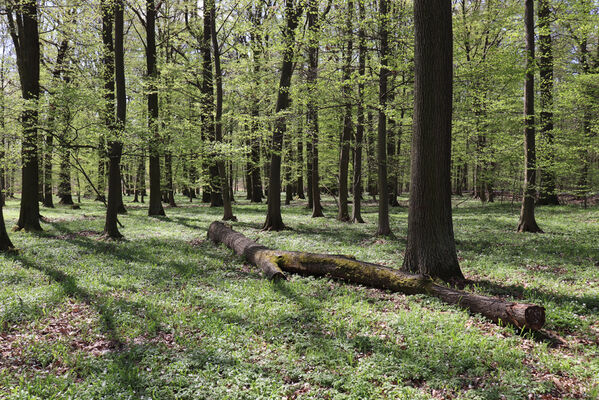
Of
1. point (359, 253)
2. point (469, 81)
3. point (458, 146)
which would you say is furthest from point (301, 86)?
point (458, 146)

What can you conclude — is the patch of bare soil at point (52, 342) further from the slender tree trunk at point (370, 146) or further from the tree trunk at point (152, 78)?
the tree trunk at point (152, 78)

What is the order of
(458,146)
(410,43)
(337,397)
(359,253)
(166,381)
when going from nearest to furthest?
1. (337,397)
2. (166,381)
3. (359,253)
4. (410,43)
5. (458,146)

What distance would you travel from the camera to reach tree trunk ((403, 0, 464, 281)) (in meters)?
6.64

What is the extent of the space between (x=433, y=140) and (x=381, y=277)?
3060mm

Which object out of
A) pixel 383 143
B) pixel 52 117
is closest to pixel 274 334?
pixel 383 143

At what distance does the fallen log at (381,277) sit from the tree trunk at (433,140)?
732 millimetres

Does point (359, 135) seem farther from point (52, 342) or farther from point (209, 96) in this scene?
point (52, 342)

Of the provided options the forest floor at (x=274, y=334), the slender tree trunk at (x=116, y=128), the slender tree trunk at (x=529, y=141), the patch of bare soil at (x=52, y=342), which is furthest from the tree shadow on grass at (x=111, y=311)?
the slender tree trunk at (x=529, y=141)

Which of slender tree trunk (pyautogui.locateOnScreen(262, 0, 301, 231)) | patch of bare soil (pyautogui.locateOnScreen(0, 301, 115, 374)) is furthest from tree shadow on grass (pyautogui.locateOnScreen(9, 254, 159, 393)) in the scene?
slender tree trunk (pyautogui.locateOnScreen(262, 0, 301, 231))

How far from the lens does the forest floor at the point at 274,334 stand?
Result: 145 inches

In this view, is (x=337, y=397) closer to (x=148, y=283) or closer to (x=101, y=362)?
(x=101, y=362)

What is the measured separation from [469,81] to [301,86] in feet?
19.0

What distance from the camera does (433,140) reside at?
675 centimetres

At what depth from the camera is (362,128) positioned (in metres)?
16.1
